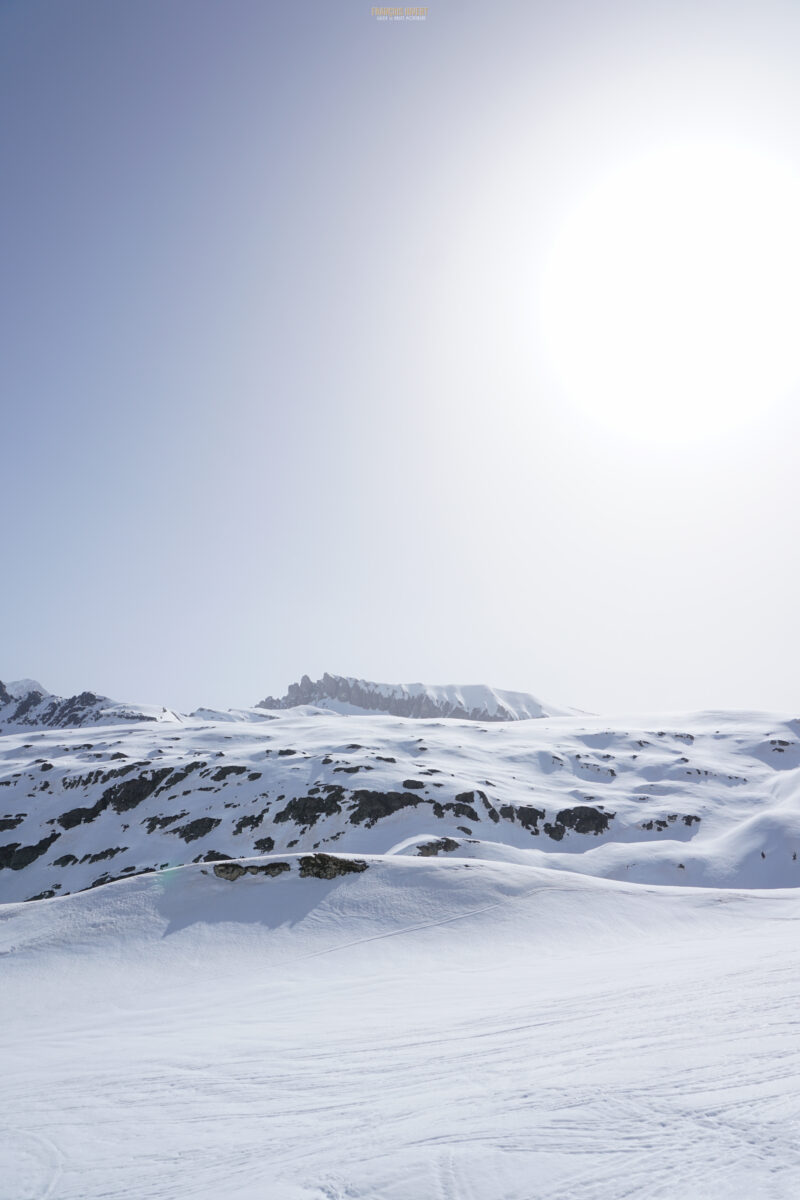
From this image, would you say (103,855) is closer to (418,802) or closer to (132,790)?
(132,790)

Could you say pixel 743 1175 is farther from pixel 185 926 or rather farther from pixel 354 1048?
pixel 185 926

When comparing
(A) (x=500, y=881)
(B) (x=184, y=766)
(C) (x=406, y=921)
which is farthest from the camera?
(B) (x=184, y=766)

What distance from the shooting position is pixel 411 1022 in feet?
46.6

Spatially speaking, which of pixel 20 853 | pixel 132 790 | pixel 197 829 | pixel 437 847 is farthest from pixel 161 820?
pixel 437 847

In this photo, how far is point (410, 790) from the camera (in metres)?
65.1

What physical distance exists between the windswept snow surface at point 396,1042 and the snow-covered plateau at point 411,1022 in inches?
2.5

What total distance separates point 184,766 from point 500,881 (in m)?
61.1

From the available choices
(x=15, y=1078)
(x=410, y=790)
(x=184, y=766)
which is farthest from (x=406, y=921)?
(x=184, y=766)

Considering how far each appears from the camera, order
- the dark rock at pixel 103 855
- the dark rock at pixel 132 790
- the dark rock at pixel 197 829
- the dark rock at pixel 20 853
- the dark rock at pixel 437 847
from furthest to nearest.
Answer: the dark rock at pixel 132 790
the dark rock at pixel 20 853
the dark rock at pixel 103 855
the dark rock at pixel 197 829
the dark rock at pixel 437 847

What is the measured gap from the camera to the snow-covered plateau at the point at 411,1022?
6520 mm

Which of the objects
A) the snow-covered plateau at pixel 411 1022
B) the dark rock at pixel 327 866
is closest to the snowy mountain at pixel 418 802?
the snow-covered plateau at pixel 411 1022

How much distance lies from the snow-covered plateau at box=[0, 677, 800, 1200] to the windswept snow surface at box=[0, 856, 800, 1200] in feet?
0.21

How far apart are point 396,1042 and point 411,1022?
1938 mm

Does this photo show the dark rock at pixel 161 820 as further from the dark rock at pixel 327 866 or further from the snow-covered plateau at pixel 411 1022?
the dark rock at pixel 327 866
